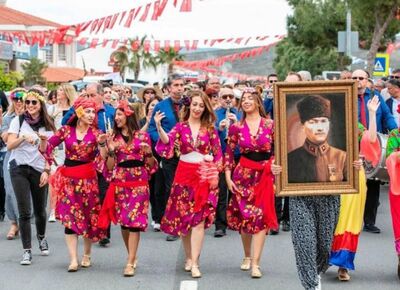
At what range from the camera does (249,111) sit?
923 centimetres

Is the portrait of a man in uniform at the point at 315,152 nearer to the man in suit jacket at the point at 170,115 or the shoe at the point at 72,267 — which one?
the shoe at the point at 72,267

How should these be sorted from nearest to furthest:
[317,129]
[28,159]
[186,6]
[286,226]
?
[317,129] < [28,159] < [286,226] < [186,6]

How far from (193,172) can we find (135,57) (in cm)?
6564

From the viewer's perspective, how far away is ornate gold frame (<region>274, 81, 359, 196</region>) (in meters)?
7.51

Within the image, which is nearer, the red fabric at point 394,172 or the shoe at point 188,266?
the red fabric at point 394,172

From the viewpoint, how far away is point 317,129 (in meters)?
7.50

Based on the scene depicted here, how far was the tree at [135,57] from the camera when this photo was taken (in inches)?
2867

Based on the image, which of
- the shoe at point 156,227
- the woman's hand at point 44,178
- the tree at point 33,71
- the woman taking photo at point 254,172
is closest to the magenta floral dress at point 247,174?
the woman taking photo at point 254,172

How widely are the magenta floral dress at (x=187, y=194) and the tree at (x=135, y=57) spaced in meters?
62.3

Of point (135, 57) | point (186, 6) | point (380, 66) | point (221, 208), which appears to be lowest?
point (221, 208)

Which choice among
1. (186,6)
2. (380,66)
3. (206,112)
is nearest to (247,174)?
(206,112)

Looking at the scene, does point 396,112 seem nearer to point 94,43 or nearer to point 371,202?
point 371,202

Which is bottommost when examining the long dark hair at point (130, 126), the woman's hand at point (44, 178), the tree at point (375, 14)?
the woman's hand at point (44, 178)

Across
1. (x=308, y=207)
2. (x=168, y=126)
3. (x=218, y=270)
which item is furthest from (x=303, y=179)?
(x=168, y=126)
